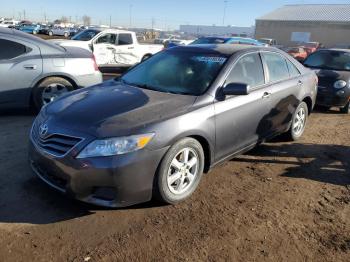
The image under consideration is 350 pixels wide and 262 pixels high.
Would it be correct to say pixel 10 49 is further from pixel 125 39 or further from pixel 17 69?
pixel 125 39

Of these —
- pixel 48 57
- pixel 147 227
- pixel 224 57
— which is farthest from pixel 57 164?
pixel 48 57

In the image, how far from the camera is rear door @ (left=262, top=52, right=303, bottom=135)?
5133mm

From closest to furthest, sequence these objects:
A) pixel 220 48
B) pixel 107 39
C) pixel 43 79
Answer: pixel 220 48 → pixel 43 79 → pixel 107 39

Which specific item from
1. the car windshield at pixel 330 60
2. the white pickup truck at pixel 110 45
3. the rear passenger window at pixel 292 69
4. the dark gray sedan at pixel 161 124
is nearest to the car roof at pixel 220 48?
the dark gray sedan at pixel 161 124

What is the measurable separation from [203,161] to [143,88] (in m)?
1.15

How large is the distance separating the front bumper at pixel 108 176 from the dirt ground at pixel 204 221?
0.86 ft

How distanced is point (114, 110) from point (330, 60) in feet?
24.4

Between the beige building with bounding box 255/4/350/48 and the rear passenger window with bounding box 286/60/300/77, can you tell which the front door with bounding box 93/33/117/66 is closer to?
the rear passenger window with bounding box 286/60/300/77

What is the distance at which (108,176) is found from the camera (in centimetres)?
330

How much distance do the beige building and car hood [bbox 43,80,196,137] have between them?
5543 cm

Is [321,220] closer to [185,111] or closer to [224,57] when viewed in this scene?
[185,111]

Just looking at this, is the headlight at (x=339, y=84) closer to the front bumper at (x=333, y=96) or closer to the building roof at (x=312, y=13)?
the front bumper at (x=333, y=96)

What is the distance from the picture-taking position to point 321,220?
3756 mm

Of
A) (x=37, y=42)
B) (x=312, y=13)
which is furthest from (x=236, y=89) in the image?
(x=312, y=13)
